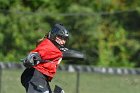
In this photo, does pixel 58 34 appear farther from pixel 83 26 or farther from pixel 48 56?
pixel 83 26

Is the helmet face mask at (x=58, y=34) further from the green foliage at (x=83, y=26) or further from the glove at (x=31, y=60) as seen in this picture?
the green foliage at (x=83, y=26)

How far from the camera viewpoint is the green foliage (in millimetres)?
20578

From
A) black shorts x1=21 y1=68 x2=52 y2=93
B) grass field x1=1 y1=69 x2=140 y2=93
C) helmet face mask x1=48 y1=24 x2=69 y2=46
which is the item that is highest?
helmet face mask x1=48 y1=24 x2=69 y2=46

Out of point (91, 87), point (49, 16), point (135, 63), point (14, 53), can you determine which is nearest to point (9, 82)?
point (91, 87)

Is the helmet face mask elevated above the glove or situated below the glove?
above

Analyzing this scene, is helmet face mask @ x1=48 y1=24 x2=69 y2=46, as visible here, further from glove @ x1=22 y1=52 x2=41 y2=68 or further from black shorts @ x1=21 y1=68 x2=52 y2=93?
black shorts @ x1=21 y1=68 x2=52 y2=93

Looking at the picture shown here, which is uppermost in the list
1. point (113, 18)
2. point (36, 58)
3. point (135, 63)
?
point (36, 58)

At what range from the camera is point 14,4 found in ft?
72.9

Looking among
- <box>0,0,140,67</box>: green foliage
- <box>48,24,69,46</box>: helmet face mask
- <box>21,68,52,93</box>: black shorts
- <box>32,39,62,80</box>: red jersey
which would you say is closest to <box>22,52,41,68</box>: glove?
<box>32,39,62,80</box>: red jersey

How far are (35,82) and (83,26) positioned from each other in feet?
46.6

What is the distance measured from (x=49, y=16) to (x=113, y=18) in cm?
297

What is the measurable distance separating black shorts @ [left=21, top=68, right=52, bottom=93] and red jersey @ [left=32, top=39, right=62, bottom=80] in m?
0.08

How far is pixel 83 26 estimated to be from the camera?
22.0 meters

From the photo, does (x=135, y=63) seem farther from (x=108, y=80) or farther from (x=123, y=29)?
(x=108, y=80)
